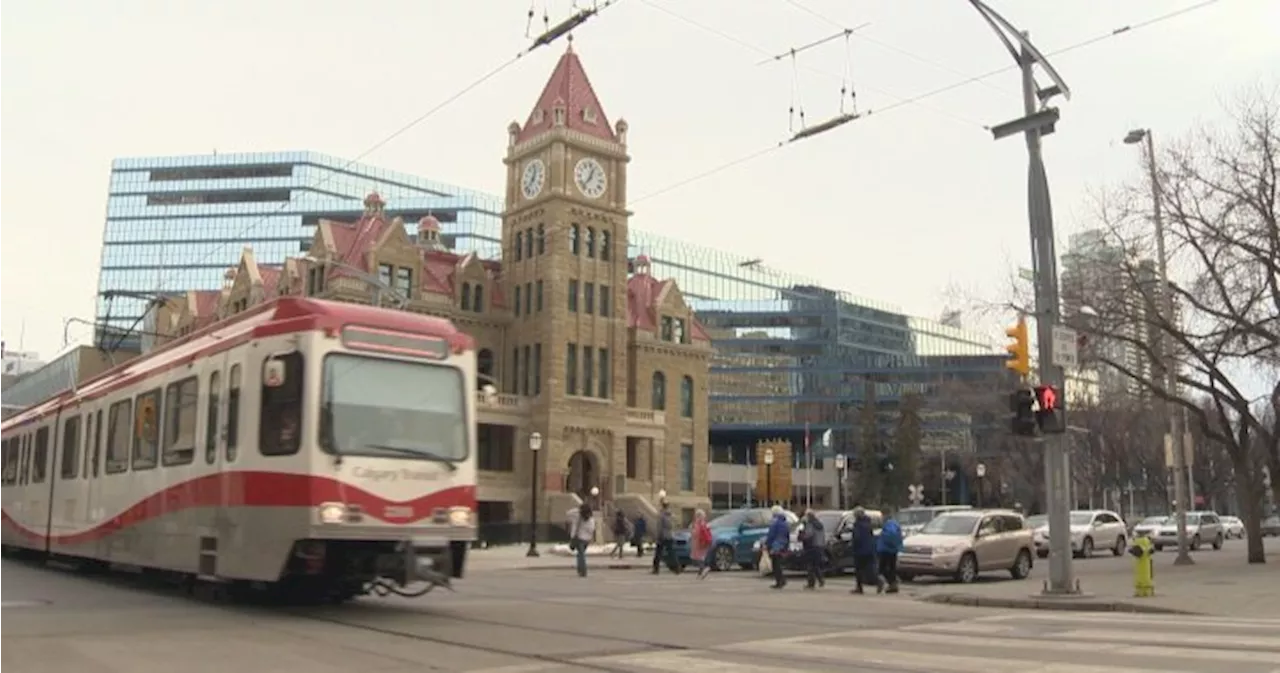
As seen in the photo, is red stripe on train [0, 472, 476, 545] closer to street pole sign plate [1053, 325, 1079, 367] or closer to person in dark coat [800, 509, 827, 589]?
street pole sign plate [1053, 325, 1079, 367]

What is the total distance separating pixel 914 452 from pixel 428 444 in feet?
245

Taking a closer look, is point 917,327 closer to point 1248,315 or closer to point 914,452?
point 914,452

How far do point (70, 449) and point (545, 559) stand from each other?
1804cm

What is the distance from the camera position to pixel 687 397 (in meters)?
72.9

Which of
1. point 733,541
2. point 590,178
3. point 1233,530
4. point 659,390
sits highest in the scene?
point 590,178

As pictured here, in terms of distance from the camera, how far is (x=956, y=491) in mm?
107625

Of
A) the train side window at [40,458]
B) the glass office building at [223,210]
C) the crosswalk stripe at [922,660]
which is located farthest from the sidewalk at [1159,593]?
the glass office building at [223,210]

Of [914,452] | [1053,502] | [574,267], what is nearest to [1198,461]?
[914,452]

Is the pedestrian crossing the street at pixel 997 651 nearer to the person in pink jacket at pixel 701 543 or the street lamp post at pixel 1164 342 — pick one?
the person in pink jacket at pixel 701 543

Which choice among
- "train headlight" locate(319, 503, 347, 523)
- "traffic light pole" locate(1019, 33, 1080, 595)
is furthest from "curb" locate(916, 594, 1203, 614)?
"train headlight" locate(319, 503, 347, 523)

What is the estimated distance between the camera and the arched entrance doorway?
204ft

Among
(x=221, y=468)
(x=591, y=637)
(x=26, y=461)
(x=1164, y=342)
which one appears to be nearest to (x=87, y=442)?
(x=26, y=461)

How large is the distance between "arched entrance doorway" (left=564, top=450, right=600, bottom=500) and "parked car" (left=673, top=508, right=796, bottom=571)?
3203 cm

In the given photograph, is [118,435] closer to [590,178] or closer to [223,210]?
[590,178]
